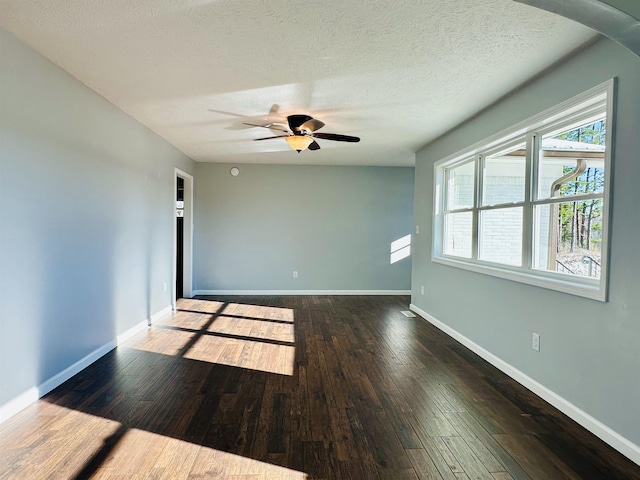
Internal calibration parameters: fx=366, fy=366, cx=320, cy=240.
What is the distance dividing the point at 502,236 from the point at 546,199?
27.1 inches

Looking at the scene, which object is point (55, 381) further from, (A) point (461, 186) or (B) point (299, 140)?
(A) point (461, 186)

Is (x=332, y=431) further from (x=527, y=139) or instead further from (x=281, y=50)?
(x=527, y=139)

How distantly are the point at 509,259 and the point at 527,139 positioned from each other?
104 cm

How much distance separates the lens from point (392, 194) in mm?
6762

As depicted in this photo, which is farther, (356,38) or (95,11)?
(356,38)

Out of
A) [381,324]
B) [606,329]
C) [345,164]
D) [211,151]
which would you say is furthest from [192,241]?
[606,329]

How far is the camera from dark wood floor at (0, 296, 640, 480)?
6.08ft

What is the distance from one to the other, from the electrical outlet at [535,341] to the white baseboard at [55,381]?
140 inches

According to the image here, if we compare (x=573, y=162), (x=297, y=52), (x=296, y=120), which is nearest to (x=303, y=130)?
(x=296, y=120)

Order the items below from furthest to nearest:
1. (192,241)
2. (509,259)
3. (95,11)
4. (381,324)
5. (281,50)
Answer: (192,241) < (381,324) < (509,259) < (281,50) < (95,11)

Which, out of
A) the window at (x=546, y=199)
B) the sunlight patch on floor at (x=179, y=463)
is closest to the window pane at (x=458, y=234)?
the window at (x=546, y=199)

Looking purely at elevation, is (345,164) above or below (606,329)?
above

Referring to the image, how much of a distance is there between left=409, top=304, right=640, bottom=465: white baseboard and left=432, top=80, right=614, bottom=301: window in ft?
2.43

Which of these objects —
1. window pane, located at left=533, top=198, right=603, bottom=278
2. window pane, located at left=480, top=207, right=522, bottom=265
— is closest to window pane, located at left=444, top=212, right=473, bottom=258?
window pane, located at left=480, top=207, right=522, bottom=265
